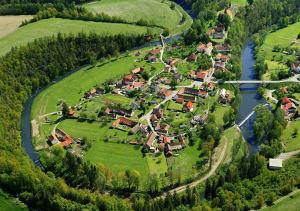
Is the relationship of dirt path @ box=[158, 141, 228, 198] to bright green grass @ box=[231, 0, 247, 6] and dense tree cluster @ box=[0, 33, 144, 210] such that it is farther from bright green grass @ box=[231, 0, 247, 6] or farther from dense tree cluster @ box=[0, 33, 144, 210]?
bright green grass @ box=[231, 0, 247, 6]

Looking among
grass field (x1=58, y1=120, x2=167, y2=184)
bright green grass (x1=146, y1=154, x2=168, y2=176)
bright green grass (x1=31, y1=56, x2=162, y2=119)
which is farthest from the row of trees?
bright green grass (x1=146, y1=154, x2=168, y2=176)

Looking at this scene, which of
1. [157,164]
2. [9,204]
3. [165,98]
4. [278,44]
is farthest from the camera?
[278,44]

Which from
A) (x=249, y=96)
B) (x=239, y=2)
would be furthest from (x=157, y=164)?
(x=239, y=2)

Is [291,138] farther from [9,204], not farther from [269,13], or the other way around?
[269,13]

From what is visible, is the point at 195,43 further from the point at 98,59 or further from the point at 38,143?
the point at 38,143

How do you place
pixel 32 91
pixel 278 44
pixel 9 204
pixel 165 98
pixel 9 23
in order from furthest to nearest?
1. pixel 9 23
2. pixel 278 44
3. pixel 32 91
4. pixel 165 98
5. pixel 9 204

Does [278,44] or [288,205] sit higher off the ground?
[278,44]

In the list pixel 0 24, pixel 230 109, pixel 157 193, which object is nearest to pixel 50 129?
pixel 157 193
